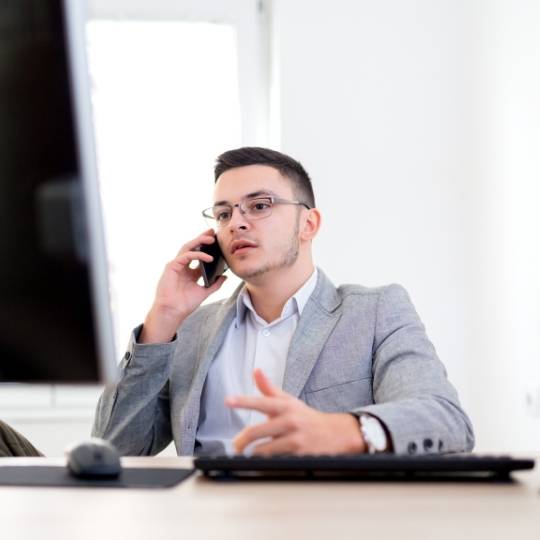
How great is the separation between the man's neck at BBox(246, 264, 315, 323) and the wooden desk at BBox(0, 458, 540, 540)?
1075 mm

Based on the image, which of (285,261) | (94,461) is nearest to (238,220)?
(285,261)

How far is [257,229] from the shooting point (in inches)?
76.0

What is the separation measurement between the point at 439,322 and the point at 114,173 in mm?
1397

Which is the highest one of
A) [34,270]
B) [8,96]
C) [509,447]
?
[8,96]

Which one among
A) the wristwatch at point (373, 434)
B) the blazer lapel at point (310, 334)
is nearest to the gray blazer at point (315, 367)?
the blazer lapel at point (310, 334)

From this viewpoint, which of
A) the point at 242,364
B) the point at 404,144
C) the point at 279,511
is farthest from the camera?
the point at 404,144

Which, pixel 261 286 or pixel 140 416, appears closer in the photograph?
pixel 140 416

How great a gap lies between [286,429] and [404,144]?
2.15 m

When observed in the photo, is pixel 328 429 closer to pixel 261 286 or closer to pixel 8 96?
pixel 8 96

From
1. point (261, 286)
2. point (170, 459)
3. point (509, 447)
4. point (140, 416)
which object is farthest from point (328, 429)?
point (509, 447)

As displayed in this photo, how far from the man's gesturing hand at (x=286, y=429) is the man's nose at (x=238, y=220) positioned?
0.92m

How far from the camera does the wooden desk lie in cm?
62

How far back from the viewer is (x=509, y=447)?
2.64 meters

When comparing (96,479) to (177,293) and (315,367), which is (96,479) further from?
(177,293)
